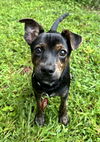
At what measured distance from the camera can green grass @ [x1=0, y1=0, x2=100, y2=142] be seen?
12.4 ft

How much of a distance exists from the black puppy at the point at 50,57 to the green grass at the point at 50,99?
0.40 metres

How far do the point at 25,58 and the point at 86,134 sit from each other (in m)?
2.34

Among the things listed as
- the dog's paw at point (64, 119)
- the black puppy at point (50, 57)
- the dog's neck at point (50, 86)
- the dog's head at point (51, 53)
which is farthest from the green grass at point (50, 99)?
the dog's head at point (51, 53)

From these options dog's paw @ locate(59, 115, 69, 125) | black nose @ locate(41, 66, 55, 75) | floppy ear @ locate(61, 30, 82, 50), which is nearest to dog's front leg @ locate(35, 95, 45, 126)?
dog's paw @ locate(59, 115, 69, 125)

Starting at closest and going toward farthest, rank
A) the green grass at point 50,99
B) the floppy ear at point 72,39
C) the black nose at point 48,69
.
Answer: the black nose at point 48,69 → the floppy ear at point 72,39 → the green grass at point 50,99

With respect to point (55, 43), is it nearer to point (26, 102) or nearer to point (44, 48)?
point (44, 48)

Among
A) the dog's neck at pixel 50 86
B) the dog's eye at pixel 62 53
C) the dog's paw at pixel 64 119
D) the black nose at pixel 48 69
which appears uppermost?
the dog's eye at pixel 62 53

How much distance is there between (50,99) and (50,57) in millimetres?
1437

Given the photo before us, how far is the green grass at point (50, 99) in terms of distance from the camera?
12.4 ft

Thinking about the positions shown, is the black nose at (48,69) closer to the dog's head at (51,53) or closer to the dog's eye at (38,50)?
the dog's head at (51,53)

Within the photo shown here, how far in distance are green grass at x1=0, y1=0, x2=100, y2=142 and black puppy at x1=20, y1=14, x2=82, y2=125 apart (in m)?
0.40

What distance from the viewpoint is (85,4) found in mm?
10445

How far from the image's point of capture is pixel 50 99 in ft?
14.5

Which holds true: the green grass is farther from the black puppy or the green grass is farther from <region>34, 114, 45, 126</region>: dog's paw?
the black puppy
